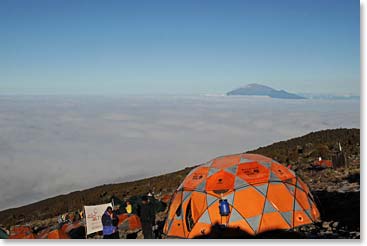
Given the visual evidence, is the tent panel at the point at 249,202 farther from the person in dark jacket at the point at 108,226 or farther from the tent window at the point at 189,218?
the person in dark jacket at the point at 108,226

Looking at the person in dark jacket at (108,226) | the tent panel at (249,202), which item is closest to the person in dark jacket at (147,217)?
the person in dark jacket at (108,226)

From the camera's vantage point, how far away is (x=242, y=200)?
605cm

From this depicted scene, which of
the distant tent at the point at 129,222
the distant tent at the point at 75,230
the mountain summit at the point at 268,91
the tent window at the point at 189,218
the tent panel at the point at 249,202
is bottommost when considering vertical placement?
the distant tent at the point at 75,230

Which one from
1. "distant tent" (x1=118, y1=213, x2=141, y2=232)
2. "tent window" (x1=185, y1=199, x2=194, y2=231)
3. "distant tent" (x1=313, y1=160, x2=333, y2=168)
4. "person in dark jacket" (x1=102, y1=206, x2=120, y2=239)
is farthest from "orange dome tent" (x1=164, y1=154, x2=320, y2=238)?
"distant tent" (x1=313, y1=160, x2=333, y2=168)

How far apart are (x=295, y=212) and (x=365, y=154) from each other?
153 cm

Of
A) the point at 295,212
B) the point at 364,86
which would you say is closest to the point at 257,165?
the point at 295,212

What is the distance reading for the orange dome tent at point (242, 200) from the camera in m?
5.98

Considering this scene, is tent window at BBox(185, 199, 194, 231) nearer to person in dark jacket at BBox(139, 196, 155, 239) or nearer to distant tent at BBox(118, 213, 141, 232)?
person in dark jacket at BBox(139, 196, 155, 239)

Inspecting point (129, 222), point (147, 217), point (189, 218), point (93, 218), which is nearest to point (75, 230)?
point (93, 218)

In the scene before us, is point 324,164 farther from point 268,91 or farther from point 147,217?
point 268,91

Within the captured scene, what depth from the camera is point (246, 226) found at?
5.91 metres

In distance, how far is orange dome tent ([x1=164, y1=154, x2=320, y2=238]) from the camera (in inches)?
235

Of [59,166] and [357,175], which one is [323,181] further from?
[59,166]

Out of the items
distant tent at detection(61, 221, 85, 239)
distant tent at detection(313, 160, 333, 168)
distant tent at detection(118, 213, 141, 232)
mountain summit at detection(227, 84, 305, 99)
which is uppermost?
mountain summit at detection(227, 84, 305, 99)
